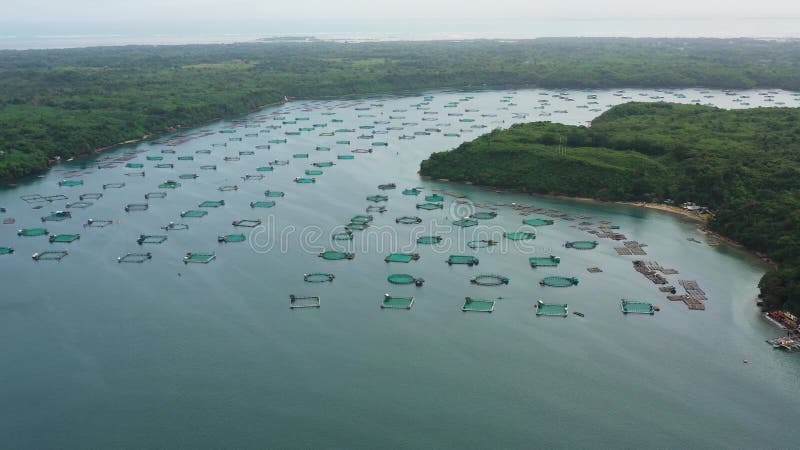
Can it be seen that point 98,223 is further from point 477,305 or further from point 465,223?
point 477,305

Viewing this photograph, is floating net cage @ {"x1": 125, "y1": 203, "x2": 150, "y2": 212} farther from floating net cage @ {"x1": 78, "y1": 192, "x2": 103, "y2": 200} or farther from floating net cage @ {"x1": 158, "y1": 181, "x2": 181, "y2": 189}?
floating net cage @ {"x1": 158, "y1": 181, "x2": 181, "y2": 189}

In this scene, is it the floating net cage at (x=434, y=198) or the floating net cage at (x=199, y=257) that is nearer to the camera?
the floating net cage at (x=199, y=257)

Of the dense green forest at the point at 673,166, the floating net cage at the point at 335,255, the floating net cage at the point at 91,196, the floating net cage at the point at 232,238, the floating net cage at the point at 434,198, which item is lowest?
the floating net cage at the point at 335,255

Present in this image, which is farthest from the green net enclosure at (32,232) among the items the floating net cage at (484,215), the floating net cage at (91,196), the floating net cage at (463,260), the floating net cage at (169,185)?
the floating net cage at (484,215)

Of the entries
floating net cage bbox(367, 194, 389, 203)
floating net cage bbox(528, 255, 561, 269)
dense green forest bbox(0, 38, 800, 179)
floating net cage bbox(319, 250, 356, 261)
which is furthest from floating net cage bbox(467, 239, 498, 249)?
dense green forest bbox(0, 38, 800, 179)

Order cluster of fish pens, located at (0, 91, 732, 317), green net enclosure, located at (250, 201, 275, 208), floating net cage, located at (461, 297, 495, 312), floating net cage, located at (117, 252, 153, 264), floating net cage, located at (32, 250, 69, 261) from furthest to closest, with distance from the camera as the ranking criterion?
green net enclosure, located at (250, 201, 275, 208)
floating net cage, located at (32, 250, 69, 261)
floating net cage, located at (117, 252, 153, 264)
cluster of fish pens, located at (0, 91, 732, 317)
floating net cage, located at (461, 297, 495, 312)

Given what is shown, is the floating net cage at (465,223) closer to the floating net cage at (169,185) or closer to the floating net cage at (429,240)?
the floating net cage at (429,240)
